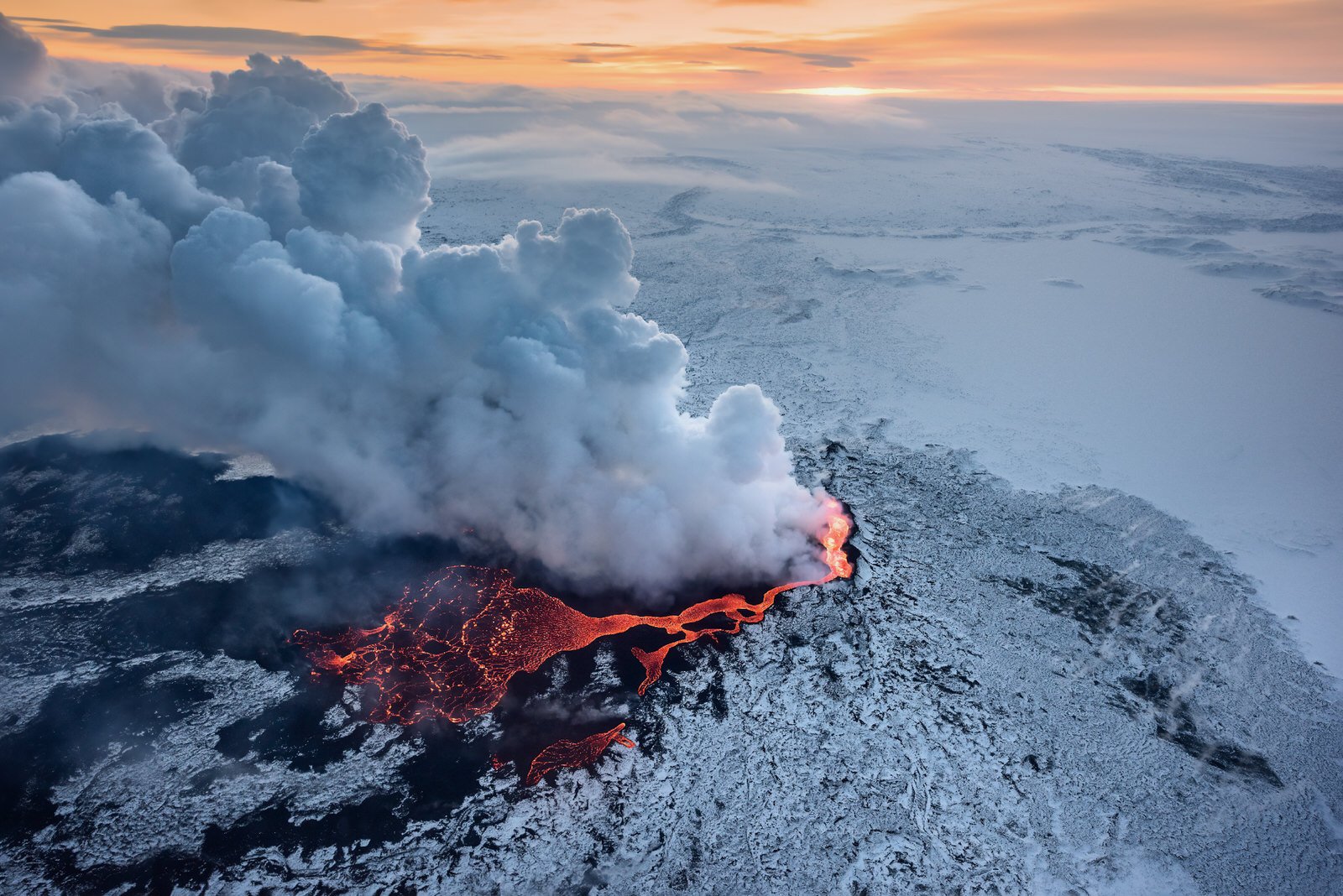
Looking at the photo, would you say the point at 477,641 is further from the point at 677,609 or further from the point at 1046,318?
the point at 1046,318

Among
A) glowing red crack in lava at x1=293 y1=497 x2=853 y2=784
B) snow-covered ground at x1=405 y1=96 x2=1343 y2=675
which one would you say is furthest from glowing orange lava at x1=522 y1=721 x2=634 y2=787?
snow-covered ground at x1=405 y1=96 x2=1343 y2=675

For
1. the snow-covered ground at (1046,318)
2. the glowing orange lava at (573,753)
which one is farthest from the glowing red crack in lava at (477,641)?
the snow-covered ground at (1046,318)

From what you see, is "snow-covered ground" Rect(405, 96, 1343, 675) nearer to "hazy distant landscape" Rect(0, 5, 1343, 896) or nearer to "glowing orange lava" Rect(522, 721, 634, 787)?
"hazy distant landscape" Rect(0, 5, 1343, 896)

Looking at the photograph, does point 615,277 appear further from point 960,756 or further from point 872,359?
point 872,359

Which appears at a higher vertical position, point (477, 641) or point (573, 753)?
point (573, 753)

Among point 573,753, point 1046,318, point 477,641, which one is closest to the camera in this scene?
point 573,753

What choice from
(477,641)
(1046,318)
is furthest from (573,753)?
(1046,318)

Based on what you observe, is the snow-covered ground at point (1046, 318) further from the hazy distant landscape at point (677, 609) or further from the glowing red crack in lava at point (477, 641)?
the glowing red crack in lava at point (477, 641)
